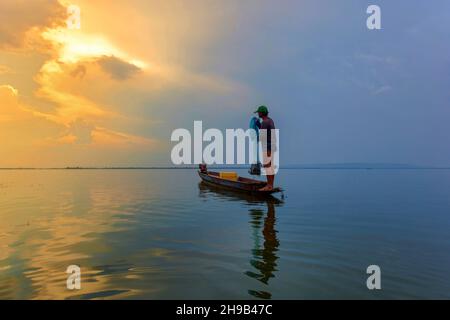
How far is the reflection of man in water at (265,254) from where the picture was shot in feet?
25.3

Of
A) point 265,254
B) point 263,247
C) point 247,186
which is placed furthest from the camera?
point 247,186

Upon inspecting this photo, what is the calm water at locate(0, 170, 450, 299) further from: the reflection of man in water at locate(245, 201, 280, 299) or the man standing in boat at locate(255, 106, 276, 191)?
the man standing in boat at locate(255, 106, 276, 191)

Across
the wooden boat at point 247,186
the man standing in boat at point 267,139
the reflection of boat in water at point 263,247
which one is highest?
the man standing in boat at point 267,139

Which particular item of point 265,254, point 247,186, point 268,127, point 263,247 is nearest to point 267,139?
point 268,127

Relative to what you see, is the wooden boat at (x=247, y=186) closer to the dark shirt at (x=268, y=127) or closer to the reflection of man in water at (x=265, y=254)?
the dark shirt at (x=268, y=127)

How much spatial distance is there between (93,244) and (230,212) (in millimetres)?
9228

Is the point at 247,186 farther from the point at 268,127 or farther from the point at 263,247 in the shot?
the point at 263,247

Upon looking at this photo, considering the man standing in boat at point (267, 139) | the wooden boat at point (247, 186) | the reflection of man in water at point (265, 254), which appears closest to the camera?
the reflection of man in water at point (265, 254)

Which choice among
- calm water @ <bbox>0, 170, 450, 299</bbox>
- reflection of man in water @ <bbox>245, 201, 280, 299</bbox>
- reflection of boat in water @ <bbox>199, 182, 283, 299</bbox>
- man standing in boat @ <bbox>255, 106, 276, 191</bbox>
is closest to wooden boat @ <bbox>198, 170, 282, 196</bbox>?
man standing in boat @ <bbox>255, 106, 276, 191</bbox>

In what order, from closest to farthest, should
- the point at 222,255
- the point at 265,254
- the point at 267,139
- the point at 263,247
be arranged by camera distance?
the point at 222,255 → the point at 265,254 → the point at 263,247 → the point at 267,139

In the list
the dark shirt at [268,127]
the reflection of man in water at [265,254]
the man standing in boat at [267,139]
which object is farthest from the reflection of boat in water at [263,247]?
the dark shirt at [268,127]

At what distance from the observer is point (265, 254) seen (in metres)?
9.88

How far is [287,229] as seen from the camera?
46.2 ft

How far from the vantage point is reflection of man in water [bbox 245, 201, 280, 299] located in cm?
771
